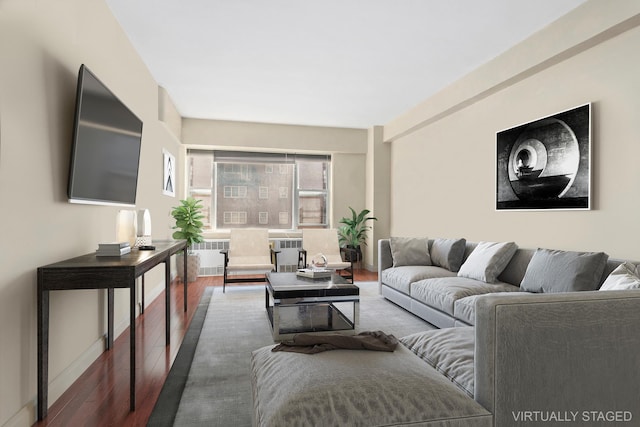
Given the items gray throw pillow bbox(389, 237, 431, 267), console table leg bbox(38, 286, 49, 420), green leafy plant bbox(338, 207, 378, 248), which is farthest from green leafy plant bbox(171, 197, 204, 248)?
console table leg bbox(38, 286, 49, 420)

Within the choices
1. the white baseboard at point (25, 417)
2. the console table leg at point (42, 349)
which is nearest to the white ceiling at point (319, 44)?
the console table leg at point (42, 349)

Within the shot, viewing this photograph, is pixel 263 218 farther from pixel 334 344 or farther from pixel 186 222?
pixel 334 344

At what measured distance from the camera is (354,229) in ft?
22.1

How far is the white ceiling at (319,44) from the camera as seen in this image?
304 cm

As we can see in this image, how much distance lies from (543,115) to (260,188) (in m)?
4.77

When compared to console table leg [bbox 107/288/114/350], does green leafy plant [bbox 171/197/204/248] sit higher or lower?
higher

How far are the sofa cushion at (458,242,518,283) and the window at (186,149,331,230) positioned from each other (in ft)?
12.9

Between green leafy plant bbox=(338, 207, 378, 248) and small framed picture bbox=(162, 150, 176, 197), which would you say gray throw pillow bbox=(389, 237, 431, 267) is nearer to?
green leafy plant bbox=(338, 207, 378, 248)

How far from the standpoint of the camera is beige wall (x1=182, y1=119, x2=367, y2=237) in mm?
6508

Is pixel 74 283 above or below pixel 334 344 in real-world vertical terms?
above

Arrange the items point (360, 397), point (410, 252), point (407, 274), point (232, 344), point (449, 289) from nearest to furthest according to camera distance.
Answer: point (360, 397), point (232, 344), point (449, 289), point (407, 274), point (410, 252)

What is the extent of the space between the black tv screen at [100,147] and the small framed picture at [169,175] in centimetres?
205

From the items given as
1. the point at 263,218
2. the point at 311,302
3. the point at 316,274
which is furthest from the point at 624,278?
the point at 263,218

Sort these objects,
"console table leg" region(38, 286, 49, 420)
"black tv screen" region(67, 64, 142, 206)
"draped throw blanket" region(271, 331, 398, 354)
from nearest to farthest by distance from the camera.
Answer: "draped throw blanket" region(271, 331, 398, 354) → "console table leg" region(38, 286, 49, 420) → "black tv screen" region(67, 64, 142, 206)
